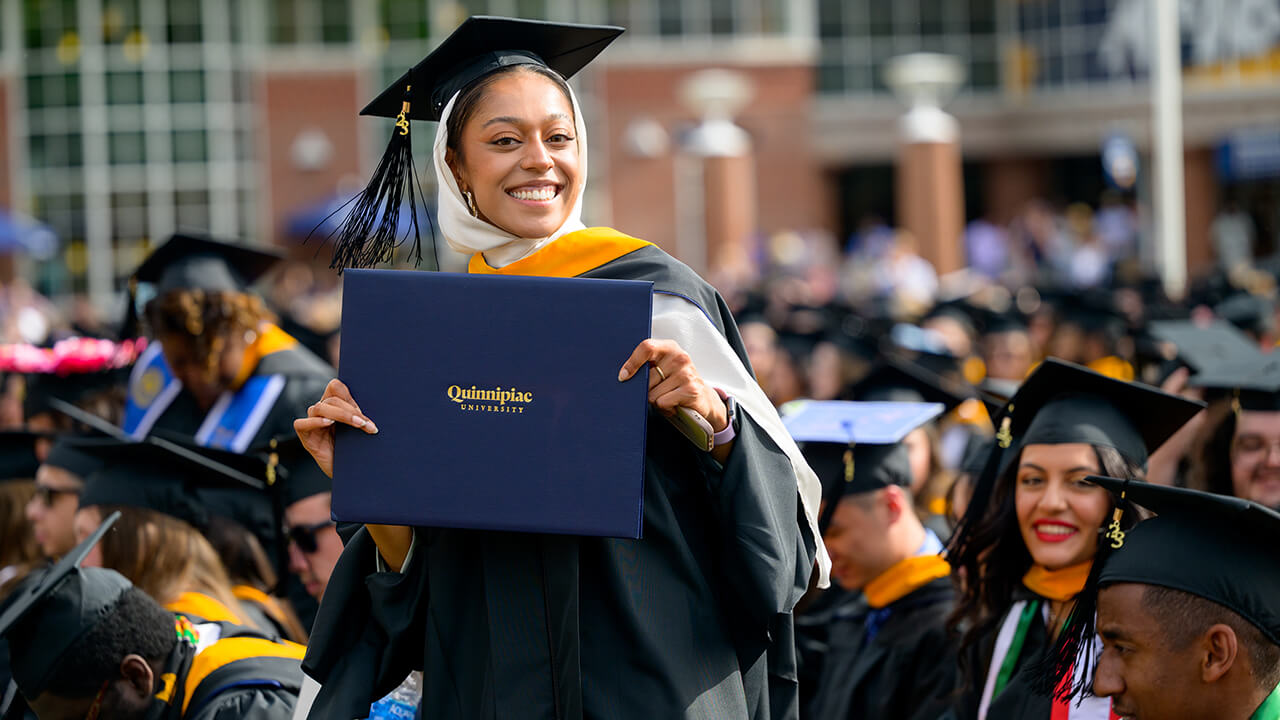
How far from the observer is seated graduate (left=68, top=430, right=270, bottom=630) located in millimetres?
3656

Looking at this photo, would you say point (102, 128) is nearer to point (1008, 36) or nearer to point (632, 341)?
point (1008, 36)

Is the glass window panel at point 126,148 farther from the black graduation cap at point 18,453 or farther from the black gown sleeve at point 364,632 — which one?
the black gown sleeve at point 364,632

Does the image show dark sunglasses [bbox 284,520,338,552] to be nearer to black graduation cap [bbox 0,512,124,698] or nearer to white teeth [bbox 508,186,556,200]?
black graduation cap [bbox 0,512,124,698]

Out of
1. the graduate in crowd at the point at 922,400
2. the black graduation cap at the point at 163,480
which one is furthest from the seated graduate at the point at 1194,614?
the black graduation cap at the point at 163,480

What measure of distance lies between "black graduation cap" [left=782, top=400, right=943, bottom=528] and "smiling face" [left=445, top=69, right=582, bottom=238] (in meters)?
2.07

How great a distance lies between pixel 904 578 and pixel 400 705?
5.92ft

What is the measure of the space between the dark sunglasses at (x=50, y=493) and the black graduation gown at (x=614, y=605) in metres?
2.32

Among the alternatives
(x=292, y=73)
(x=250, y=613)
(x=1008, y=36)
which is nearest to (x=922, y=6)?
(x=1008, y=36)

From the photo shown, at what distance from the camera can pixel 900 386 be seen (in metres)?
6.17

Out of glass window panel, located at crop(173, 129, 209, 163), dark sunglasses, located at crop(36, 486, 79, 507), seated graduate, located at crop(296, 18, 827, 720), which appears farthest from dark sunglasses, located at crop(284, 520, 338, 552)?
glass window panel, located at crop(173, 129, 209, 163)

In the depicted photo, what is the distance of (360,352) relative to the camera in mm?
2383

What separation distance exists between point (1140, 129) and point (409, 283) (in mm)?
30630

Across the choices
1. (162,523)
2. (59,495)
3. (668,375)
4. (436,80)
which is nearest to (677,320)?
(668,375)

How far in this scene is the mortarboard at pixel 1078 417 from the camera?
3.62 meters
